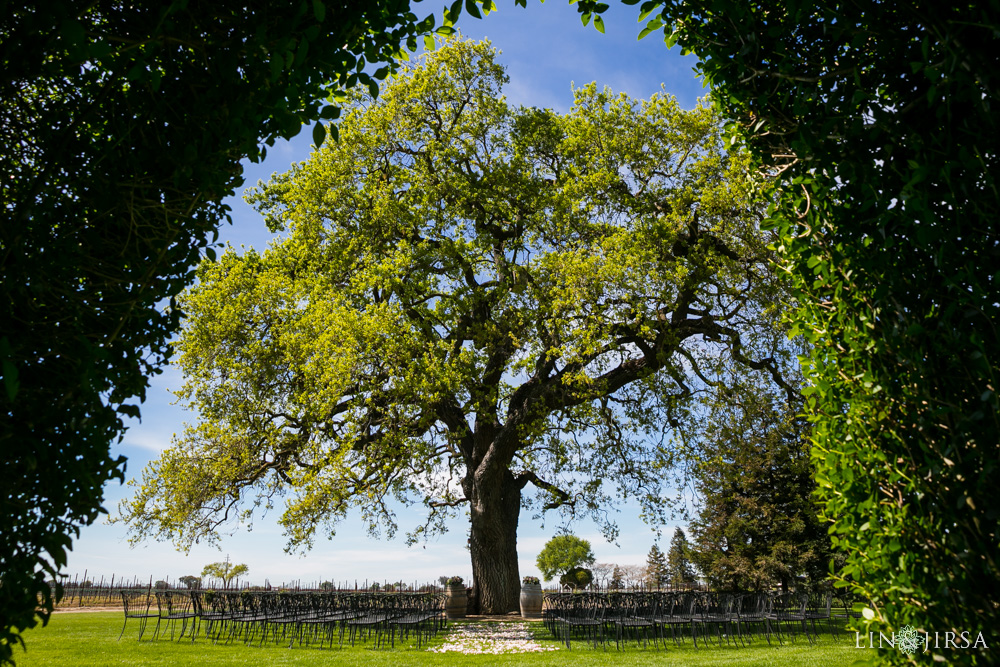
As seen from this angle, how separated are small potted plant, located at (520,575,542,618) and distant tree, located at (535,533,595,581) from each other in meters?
45.5

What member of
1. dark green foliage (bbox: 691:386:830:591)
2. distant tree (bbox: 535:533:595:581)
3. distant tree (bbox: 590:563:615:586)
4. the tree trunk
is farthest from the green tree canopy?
distant tree (bbox: 535:533:595:581)

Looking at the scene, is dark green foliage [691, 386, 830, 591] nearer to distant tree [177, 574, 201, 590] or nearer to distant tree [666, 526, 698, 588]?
distant tree [666, 526, 698, 588]

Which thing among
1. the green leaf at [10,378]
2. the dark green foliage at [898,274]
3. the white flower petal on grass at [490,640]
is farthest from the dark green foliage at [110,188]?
the white flower petal on grass at [490,640]

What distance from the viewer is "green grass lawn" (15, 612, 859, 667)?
9203mm

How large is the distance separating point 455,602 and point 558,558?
46.7 m

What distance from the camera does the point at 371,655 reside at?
10.3 meters

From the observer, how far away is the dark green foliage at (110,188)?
257 cm

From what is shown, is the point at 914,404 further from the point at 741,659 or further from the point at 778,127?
the point at 741,659

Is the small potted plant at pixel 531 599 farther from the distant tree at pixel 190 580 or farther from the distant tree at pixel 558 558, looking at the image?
the distant tree at pixel 558 558

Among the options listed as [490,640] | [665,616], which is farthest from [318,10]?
[665,616]

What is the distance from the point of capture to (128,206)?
293 centimetres

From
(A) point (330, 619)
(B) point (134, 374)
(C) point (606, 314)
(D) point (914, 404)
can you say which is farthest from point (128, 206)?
(A) point (330, 619)

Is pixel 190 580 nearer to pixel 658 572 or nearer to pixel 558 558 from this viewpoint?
pixel 658 572

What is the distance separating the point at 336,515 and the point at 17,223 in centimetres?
1359
